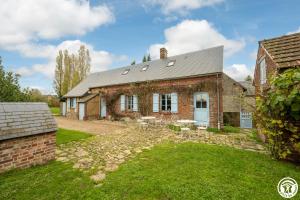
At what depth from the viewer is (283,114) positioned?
445cm

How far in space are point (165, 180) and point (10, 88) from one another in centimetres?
828

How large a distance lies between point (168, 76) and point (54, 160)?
33.6ft

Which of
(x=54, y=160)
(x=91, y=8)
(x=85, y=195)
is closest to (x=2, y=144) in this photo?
(x=54, y=160)

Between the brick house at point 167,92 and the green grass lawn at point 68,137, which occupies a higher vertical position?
the brick house at point 167,92

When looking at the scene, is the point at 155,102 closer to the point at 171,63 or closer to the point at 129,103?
the point at 129,103

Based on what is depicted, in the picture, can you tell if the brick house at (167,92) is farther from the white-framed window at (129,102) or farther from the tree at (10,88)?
the tree at (10,88)

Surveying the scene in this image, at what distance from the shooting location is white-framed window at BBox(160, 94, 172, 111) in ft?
42.5

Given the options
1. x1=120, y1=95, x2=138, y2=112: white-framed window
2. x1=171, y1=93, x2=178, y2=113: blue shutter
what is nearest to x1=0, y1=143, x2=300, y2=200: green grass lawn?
x1=171, y1=93, x2=178, y2=113: blue shutter

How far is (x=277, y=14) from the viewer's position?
8500 millimetres

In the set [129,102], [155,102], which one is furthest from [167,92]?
[129,102]

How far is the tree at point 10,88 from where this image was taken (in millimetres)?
7062

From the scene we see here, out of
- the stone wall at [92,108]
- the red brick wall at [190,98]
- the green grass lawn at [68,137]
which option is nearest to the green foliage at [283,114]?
the red brick wall at [190,98]

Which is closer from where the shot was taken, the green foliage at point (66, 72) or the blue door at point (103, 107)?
the blue door at point (103, 107)

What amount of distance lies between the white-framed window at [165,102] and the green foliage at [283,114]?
798 cm
